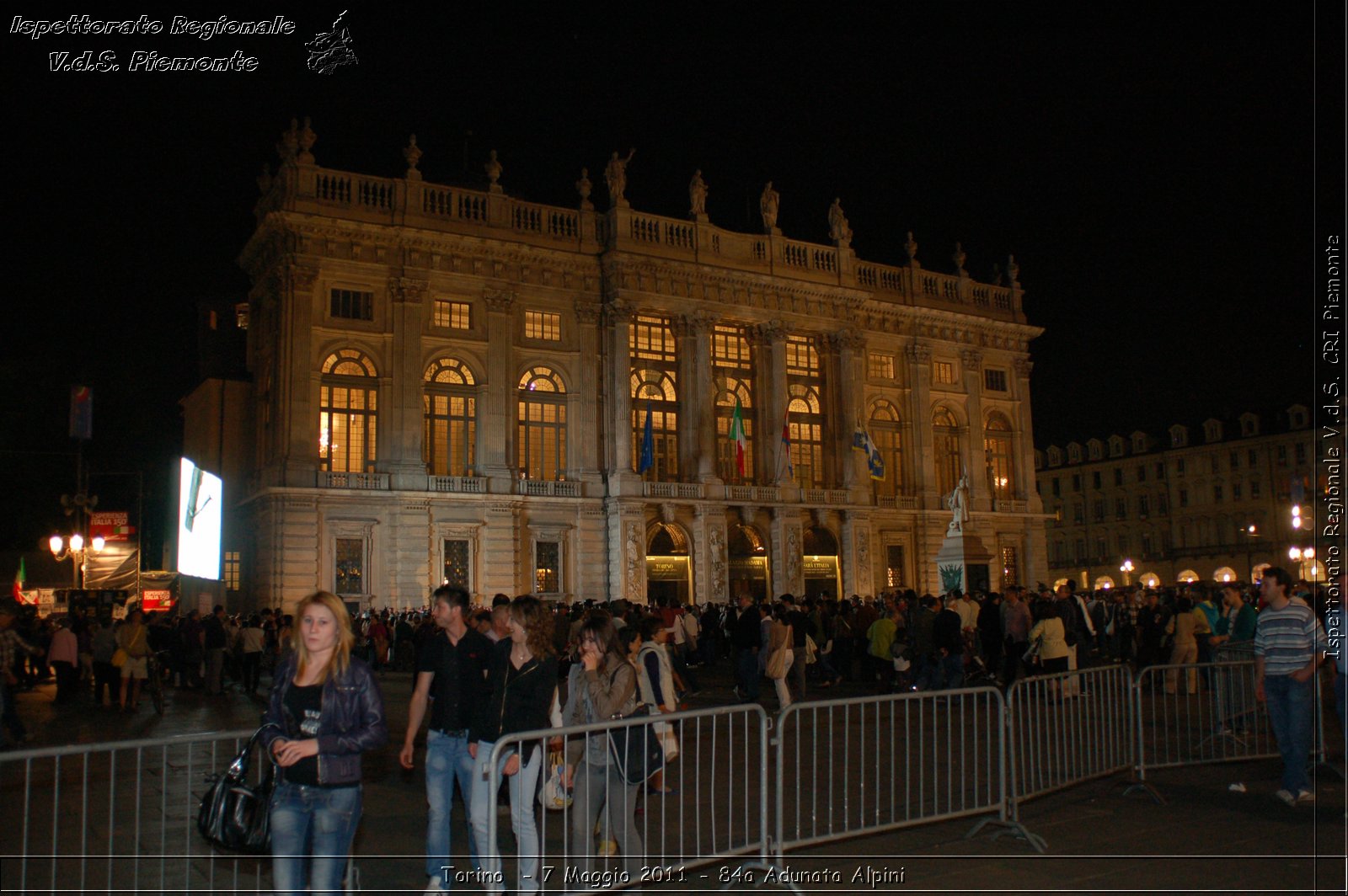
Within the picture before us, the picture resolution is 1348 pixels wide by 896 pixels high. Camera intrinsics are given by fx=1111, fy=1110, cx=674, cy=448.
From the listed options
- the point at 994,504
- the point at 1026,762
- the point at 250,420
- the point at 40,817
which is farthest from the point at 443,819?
the point at 994,504

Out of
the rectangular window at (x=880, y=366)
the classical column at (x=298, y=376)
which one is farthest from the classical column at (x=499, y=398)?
the rectangular window at (x=880, y=366)

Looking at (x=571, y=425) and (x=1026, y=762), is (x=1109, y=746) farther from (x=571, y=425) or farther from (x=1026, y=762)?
(x=571, y=425)

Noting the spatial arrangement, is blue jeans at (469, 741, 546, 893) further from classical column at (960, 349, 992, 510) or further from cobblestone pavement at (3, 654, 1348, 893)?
classical column at (960, 349, 992, 510)

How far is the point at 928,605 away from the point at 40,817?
14122 millimetres

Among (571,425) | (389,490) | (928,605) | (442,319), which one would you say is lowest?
(928,605)

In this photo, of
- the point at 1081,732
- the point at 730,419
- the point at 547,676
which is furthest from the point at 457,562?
the point at 547,676

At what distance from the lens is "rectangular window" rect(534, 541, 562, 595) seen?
38781 millimetres

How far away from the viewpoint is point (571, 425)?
40250mm

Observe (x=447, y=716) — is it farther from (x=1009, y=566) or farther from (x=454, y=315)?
(x=1009, y=566)

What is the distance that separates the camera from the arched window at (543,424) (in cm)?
3969

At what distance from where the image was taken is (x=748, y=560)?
42781 mm

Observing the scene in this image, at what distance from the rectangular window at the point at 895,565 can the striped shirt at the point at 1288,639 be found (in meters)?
37.1

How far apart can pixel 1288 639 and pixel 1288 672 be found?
286 millimetres

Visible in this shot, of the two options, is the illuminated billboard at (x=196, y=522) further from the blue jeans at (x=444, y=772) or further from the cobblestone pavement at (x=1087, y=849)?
the blue jeans at (x=444, y=772)
